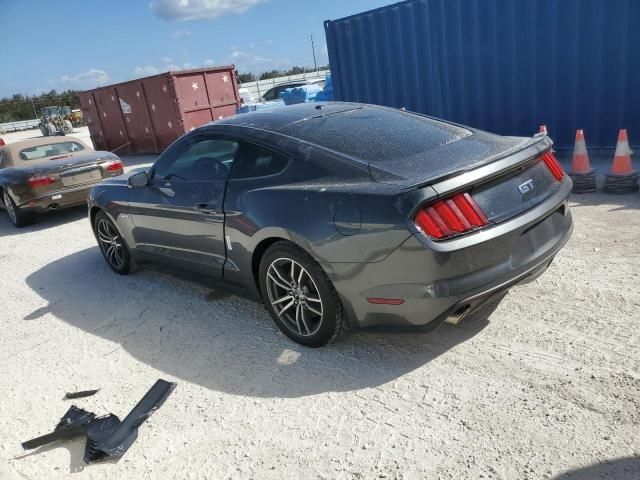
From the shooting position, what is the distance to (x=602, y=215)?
205 inches

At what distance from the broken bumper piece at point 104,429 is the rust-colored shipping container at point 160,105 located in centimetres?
1153

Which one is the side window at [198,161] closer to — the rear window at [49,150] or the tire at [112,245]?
the tire at [112,245]

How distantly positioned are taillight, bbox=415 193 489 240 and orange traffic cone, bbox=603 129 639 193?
157 inches

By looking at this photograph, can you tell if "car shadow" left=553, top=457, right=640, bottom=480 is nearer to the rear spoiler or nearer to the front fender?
the rear spoiler

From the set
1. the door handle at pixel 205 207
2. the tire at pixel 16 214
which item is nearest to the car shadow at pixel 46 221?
the tire at pixel 16 214

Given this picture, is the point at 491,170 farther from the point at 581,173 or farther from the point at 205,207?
the point at 581,173

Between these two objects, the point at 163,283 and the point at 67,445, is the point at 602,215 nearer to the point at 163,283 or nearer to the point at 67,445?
the point at 163,283

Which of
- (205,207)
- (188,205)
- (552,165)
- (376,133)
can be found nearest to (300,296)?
(205,207)

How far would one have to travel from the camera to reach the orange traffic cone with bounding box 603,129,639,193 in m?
5.77

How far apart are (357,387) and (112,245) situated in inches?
138

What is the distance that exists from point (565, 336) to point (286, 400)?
1719 millimetres

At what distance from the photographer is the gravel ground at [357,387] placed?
2398 mm

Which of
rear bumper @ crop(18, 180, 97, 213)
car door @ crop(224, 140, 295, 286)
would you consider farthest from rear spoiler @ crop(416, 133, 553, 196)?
rear bumper @ crop(18, 180, 97, 213)

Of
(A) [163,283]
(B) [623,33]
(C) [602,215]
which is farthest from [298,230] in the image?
(B) [623,33]
